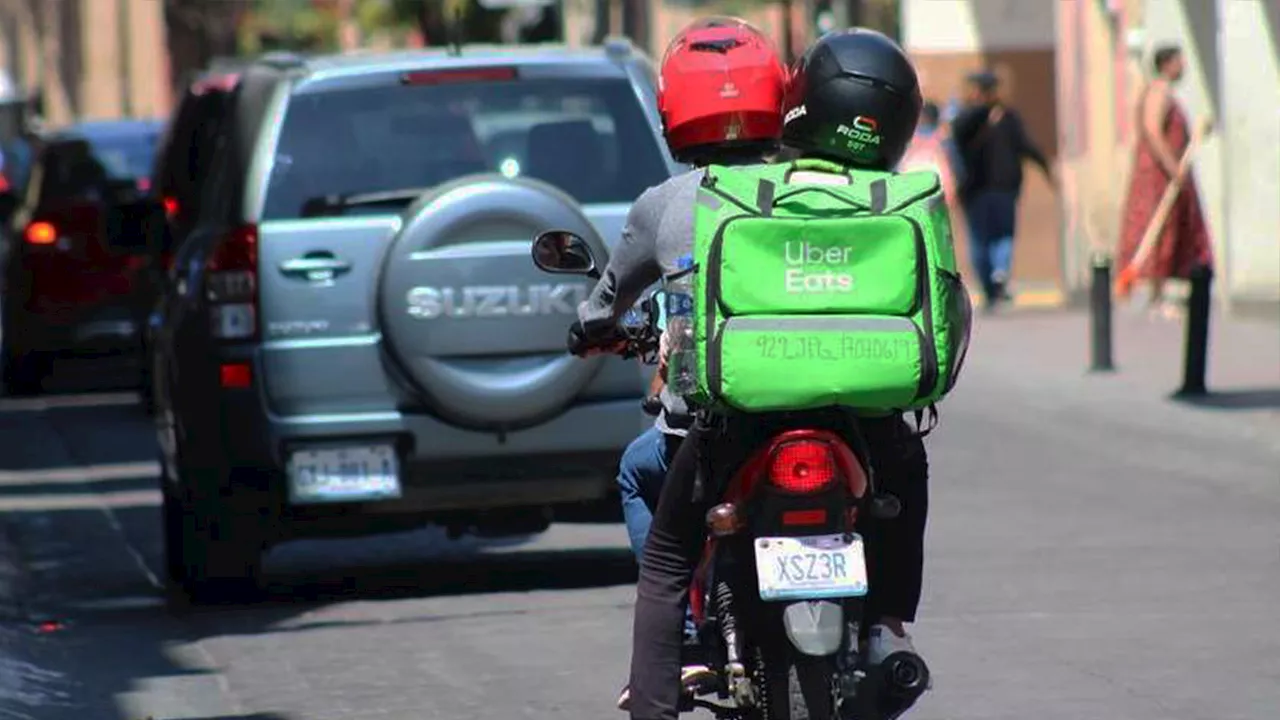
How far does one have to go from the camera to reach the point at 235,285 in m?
11.3

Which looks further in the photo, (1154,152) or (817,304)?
(1154,152)

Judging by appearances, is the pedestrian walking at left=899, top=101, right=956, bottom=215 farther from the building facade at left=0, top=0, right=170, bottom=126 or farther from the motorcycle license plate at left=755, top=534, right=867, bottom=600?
the building facade at left=0, top=0, right=170, bottom=126

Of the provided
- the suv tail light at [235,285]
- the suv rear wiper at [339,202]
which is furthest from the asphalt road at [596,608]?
the suv rear wiper at [339,202]

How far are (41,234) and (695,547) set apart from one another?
16998mm

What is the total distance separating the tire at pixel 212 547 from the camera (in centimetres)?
1152

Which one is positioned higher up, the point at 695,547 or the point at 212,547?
the point at 695,547

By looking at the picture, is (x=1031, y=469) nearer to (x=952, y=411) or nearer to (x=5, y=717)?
(x=952, y=411)

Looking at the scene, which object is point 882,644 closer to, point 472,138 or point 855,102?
point 855,102

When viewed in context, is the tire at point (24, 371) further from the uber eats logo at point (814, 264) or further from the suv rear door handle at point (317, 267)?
the uber eats logo at point (814, 264)

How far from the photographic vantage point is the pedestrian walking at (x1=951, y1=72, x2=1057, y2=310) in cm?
2738

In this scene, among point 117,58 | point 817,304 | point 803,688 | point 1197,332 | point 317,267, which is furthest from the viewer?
point 117,58

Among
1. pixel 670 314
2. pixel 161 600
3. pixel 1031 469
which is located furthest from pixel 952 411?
pixel 670 314

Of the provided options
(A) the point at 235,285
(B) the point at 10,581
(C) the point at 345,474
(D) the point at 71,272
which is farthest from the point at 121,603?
(D) the point at 71,272

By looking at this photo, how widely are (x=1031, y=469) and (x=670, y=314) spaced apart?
29.2 feet
